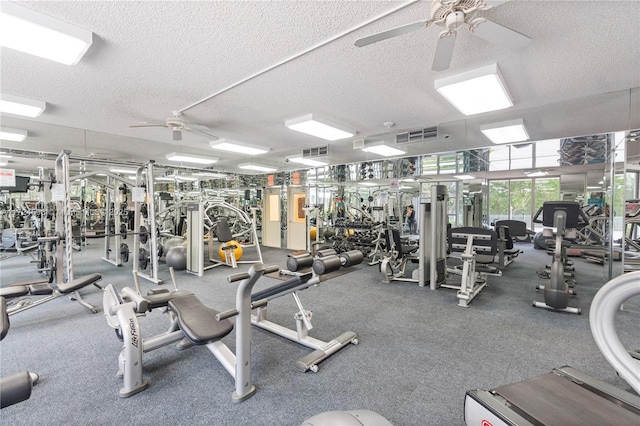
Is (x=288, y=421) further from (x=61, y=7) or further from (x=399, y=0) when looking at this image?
(x=61, y=7)

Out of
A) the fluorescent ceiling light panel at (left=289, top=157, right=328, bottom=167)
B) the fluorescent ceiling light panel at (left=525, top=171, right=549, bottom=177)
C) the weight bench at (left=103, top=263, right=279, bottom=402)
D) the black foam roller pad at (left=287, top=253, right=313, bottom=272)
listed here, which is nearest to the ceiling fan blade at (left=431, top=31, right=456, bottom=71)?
the black foam roller pad at (left=287, top=253, right=313, bottom=272)

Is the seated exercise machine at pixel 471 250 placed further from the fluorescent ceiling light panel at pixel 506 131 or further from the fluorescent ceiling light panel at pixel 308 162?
the fluorescent ceiling light panel at pixel 308 162

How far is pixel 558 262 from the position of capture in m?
3.57

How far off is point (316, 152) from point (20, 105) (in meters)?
5.23

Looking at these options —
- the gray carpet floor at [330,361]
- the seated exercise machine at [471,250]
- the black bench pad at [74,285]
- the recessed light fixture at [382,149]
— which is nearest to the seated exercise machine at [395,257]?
the gray carpet floor at [330,361]

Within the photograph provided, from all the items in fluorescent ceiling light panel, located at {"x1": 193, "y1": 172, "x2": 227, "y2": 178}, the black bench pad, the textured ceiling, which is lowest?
the black bench pad

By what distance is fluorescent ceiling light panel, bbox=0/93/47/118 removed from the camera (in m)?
3.75

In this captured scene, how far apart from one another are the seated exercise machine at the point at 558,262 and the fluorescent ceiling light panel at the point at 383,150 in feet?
9.51

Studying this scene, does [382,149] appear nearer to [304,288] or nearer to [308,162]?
[308,162]

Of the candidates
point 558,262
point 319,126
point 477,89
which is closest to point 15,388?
point 477,89

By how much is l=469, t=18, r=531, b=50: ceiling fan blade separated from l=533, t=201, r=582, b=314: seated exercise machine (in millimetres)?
2609

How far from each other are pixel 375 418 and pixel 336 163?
22.6ft

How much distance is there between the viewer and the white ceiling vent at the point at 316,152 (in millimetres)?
7160

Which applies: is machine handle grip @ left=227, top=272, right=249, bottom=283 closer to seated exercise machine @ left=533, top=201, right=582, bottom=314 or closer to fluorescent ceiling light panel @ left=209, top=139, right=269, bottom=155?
seated exercise machine @ left=533, top=201, right=582, bottom=314
